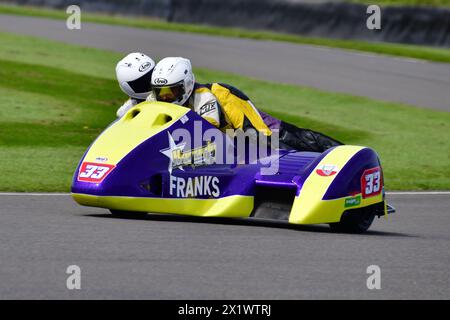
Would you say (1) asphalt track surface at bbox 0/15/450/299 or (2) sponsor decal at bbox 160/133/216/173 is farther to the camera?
(2) sponsor decal at bbox 160/133/216/173

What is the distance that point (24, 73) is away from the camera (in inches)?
837

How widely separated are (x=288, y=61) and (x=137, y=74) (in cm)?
1577

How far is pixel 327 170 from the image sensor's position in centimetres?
912

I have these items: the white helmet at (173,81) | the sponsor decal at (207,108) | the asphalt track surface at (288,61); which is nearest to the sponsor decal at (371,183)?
the sponsor decal at (207,108)

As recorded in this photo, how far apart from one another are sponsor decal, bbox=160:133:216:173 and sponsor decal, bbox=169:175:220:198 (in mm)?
Result: 114

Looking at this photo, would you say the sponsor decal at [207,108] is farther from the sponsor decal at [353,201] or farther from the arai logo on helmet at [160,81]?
the sponsor decal at [353,201]

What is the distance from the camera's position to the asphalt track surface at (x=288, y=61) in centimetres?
2247

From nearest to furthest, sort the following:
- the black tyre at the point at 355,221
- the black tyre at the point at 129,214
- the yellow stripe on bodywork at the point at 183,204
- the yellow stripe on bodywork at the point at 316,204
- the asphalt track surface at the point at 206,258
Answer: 1. the asphalt track surface at the point at 206,258
2. the yellow stripe on bodywork at the point at 316,204
3. the yellow stripe on bodywork at the point at 183,204
4. the black tyre at the point at 355,221
5. the black tyre at the point at 129,214

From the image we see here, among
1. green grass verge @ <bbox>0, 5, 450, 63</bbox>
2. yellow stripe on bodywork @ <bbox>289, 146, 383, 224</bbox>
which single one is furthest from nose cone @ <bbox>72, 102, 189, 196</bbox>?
green grass verge @ <bbox>0, 5, 450, 63</bbox>

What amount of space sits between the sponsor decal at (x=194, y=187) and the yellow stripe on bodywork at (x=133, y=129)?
426 mm

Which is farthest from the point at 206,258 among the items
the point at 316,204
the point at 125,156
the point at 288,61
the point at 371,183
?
the point at 288,61

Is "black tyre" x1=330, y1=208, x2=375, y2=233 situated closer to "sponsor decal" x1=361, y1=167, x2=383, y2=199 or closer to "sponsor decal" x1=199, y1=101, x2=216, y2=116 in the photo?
"sponsor decal" x1=361, y1=167, x2=383, y2=199

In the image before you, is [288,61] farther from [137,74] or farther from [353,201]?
[353,201]

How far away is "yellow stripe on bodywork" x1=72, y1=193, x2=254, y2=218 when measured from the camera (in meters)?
9.06
